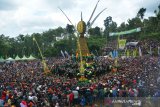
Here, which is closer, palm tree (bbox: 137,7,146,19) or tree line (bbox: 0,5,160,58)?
tree line (bbox: 0,5,160,58)

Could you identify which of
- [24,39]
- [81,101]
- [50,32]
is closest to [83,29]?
[81,101]

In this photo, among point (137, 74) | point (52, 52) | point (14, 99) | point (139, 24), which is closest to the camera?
point (14, 99)

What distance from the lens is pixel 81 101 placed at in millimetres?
23938

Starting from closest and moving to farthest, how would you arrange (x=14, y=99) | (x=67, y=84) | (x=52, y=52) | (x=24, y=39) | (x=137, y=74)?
1. (x=14, y=99)
2. (x=67, y=84)
3. (x=137, y=74)
4. (x=52, y=52)
5. (x=24, y=39)

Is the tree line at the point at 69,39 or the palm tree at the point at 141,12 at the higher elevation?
the palm tree at the point at 141,12

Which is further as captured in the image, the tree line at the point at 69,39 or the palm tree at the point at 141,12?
the palm tree at the point at 141,12

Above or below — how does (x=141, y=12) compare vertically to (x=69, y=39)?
above

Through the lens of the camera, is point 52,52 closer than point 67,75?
No

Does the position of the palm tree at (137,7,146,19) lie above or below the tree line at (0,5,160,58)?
above

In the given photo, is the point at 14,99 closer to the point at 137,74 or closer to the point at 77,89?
the point at 77,89

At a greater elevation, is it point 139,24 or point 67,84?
point 139,24

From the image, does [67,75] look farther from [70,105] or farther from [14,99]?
[14,99]

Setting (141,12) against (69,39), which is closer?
(69,39)

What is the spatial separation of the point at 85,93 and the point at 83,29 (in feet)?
86.9
